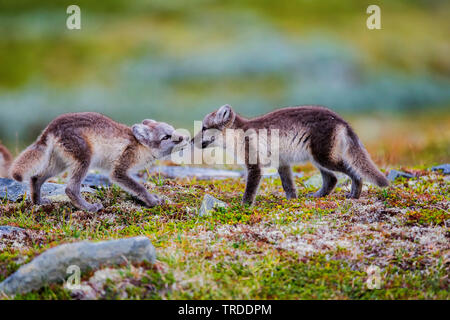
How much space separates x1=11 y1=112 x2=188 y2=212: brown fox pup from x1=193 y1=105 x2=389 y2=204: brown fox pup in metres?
0.90

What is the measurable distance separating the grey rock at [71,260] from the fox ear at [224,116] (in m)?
4.12

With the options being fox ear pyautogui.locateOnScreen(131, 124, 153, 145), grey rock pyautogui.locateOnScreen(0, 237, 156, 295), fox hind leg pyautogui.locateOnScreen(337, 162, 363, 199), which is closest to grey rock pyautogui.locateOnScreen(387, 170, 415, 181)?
fox hind leg pyautogui.locateOnScreen(337, 162, 363, 199)

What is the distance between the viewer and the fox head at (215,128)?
1000cm

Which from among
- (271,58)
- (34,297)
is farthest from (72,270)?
(271,58)

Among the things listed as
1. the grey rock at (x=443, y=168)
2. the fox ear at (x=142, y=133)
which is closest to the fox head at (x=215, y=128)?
the fox ear at (x=142, y=133)

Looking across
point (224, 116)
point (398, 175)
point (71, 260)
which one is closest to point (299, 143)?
point (224, 116)

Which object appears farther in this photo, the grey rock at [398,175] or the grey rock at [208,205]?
the grey rock at [398,175]

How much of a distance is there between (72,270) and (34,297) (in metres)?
0.49

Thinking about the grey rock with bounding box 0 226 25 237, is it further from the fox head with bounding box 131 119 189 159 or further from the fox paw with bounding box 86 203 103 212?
the fox head with bounding box 131 119 189 159

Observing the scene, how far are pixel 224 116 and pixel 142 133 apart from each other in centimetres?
154

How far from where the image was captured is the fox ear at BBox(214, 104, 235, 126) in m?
9.96

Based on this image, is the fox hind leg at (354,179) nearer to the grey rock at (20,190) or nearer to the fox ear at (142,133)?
the fox ear at (142,133)

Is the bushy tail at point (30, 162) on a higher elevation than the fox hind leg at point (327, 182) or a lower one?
higher

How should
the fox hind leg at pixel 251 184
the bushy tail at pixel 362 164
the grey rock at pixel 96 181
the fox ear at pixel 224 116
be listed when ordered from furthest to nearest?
1. the grey rock at pixel 96 181
2. the fox ear at pixel 224 116
3. the fox hind leg at pixel 251 184
4. the bushy tail at pixel 362 164
